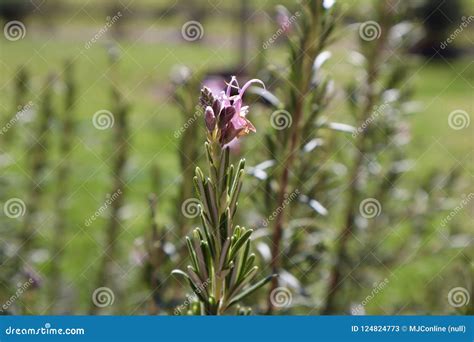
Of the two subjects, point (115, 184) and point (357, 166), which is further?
point (115, 184)

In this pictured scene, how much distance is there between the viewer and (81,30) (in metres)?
11.5

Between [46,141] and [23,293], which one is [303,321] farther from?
[46,141]

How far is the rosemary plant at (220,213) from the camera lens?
1062 mm

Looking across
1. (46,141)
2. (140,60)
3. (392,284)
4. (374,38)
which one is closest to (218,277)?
(374,38)

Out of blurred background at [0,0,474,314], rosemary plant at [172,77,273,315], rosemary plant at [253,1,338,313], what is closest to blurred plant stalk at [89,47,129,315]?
blurred background at [0,0,474,314]

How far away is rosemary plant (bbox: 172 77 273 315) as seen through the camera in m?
1.06

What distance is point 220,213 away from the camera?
1109mm

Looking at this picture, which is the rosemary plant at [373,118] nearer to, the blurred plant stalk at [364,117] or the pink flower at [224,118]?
the blurred plant stalk at [364,117]

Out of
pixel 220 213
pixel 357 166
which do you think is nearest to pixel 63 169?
pixel 357 166

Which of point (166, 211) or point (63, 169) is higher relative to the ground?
point (63, 169)

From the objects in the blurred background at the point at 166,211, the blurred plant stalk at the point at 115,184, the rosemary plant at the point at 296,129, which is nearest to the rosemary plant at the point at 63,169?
the blurred background at the point at 166,211

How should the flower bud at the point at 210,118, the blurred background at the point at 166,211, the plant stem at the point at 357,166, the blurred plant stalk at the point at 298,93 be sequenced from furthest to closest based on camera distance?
the plant stem at the point at 357,166 < the blurred background at the point at 166,211 < the blurred plant stalk at the point at 298,93 < the flower bud at the point at 210,118

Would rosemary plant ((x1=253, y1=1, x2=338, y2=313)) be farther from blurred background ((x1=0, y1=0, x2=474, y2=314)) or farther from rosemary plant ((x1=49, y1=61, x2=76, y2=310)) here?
rosemary plant ((x1=49, y1=61, x2=76, y2=310))

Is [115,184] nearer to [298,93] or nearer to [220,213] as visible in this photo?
[298,93]
